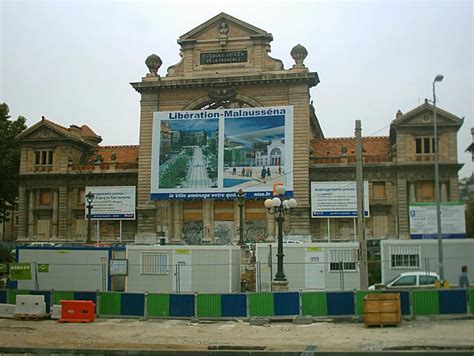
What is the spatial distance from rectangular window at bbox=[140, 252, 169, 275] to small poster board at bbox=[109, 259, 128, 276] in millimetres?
795

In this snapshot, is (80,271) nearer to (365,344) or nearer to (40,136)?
(365,344)

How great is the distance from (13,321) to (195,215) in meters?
29.9

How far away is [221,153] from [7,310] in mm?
27829

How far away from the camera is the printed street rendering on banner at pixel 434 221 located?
40281 mm

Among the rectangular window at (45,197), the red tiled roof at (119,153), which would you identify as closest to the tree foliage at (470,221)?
the red tiled roof at (119,153)

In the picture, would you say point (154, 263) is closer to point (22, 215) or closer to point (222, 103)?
point (222, 103)

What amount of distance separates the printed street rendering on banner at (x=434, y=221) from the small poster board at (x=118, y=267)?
19.4m

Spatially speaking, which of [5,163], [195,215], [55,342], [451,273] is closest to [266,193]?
[195,215]

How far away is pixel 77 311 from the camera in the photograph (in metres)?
23.8

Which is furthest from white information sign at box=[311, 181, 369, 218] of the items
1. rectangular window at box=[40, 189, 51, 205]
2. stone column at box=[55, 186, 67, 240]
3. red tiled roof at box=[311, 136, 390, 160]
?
rectangular window at box=[40, 189, 51, 205]

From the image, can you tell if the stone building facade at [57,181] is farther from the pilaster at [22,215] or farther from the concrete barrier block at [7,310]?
the concrete barrier block at [7,310]

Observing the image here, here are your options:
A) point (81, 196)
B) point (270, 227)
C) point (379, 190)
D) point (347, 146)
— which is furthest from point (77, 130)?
point (379, 190)

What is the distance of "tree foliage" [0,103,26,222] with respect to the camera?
58.1m

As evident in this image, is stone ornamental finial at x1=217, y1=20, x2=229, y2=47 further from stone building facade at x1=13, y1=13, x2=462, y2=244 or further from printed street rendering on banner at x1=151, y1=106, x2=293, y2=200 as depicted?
printed street rendering on banner at x1=151, y1=106, x2=293, y2=200
